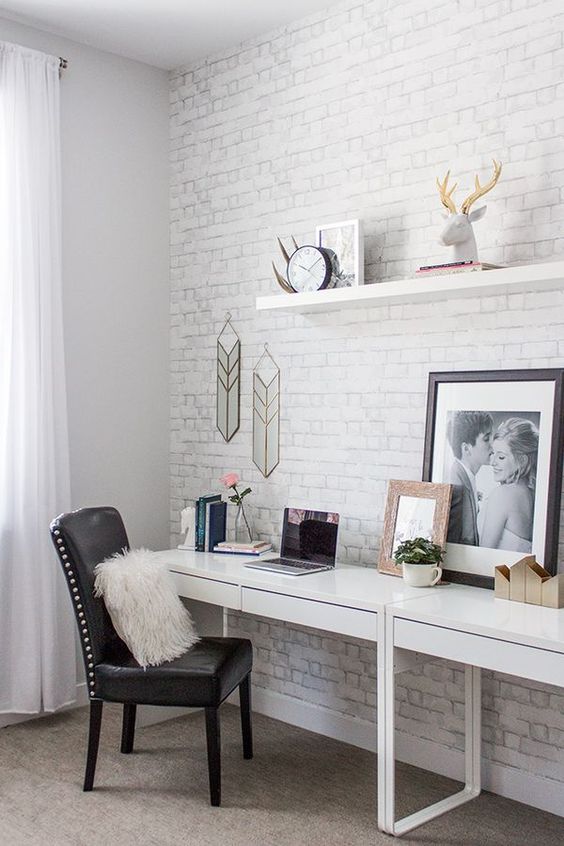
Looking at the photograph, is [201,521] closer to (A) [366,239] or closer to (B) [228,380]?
(B) [228,380]

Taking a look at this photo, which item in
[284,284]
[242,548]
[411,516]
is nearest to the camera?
[411,516]

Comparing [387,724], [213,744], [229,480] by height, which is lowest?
[213,744]

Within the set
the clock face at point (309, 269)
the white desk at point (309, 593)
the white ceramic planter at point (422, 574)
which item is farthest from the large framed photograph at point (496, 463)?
the clock face at point (309, 269)

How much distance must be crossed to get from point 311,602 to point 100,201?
7.16 ft

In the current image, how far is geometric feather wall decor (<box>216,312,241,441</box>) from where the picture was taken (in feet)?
13.7

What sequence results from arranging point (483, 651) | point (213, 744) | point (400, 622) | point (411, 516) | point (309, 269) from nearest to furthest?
point (483, 651) < point (400, 622) < point (213, 744) < point (411, 516) < point (309, 269)

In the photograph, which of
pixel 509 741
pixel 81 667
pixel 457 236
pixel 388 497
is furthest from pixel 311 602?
pixel 81 667

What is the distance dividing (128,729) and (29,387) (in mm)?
1438

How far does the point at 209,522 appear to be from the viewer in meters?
3.88

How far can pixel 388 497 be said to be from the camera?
132 inches

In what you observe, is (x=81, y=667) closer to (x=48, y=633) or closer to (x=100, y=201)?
(x=48, y=633)

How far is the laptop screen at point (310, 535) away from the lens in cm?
354

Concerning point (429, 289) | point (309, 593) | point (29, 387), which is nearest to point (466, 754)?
point (309, 593)

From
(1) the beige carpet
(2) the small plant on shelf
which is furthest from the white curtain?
(2) the small plant on shelf
